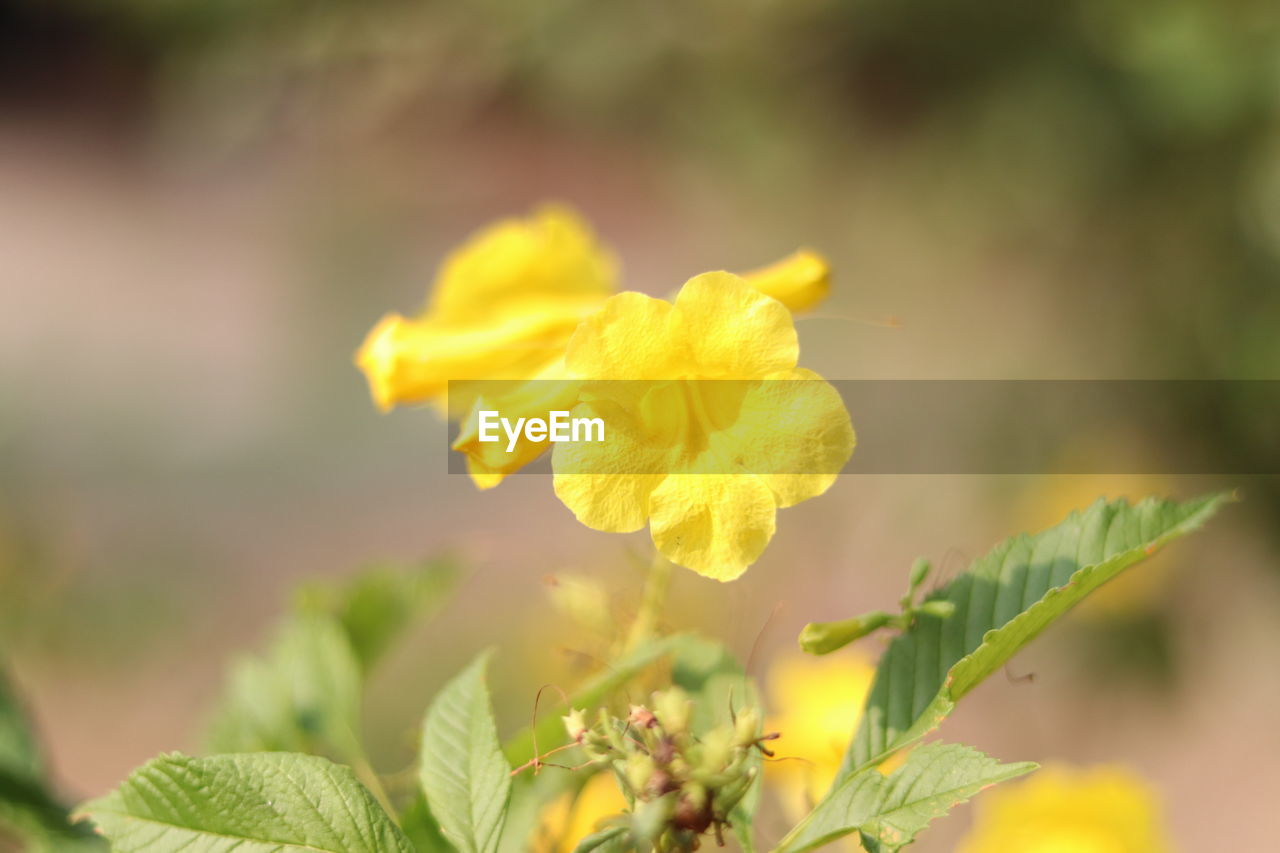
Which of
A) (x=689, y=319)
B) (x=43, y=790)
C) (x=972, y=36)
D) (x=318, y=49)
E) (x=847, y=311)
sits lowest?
(x=43, y=790)

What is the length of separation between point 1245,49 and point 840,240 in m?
2.46

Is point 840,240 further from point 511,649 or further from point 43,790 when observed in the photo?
point 43,790

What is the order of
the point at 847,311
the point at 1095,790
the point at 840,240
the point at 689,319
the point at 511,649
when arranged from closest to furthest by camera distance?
the point at 689,319, the point at 1095,790, the point at 511,649, the point at 847,311, the point at 840,240

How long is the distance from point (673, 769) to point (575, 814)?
0.46 meters

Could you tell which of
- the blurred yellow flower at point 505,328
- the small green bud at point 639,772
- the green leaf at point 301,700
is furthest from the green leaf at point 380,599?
the small green bud at point 639,772

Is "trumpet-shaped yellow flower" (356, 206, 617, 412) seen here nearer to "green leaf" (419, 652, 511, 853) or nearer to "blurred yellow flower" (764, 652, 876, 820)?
"green leaf" (419, 652, 511, 853)

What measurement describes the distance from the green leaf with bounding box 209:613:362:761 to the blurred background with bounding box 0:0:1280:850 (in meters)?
0.20

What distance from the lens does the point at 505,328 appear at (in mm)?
1073

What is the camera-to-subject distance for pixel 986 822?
3.95 feet

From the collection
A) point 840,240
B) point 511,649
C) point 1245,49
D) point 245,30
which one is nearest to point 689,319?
point 1245,49

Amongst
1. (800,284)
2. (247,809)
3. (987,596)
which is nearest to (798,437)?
(987,596)

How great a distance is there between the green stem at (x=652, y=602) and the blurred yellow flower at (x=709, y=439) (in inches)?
8.1

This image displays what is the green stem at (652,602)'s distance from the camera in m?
0.91

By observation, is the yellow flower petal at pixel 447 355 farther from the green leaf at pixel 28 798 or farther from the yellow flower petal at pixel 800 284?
the green leaf at pixel 28 798
